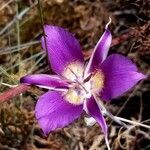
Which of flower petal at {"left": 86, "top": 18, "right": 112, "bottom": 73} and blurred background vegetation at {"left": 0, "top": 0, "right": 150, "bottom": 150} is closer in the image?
flower petal at {"left": 86, "top": 18, "right": 112, "bottom": 73}

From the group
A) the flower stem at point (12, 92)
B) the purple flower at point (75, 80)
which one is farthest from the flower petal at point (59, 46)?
the flower stem at point (12, 92)

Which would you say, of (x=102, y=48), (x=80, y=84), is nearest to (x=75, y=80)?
(x=80, y=84)

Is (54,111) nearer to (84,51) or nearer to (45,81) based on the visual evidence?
(45,81)

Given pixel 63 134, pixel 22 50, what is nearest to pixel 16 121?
pixel 63 134

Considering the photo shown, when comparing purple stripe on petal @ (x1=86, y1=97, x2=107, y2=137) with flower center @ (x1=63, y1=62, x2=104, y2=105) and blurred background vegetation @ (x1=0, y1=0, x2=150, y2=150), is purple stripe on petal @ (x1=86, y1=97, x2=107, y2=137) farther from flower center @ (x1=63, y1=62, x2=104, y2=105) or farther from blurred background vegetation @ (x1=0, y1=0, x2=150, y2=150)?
blurred background vegetation @ (x1=0, y1=0, x2=150, y2=150)

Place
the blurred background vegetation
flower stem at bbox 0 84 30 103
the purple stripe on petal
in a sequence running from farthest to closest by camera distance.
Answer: the blurred background vegetation < flower stem at bbox 0 84 30 103 < the purple stripe on petal

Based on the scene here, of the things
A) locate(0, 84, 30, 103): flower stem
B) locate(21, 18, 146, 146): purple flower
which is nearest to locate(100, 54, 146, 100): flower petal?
locate(21, 18, 146, 146): purple flower

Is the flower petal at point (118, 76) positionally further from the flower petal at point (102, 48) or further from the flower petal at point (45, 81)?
the flower petal at point (45, 81)

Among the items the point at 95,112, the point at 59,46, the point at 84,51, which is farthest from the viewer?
the point at 84,51
